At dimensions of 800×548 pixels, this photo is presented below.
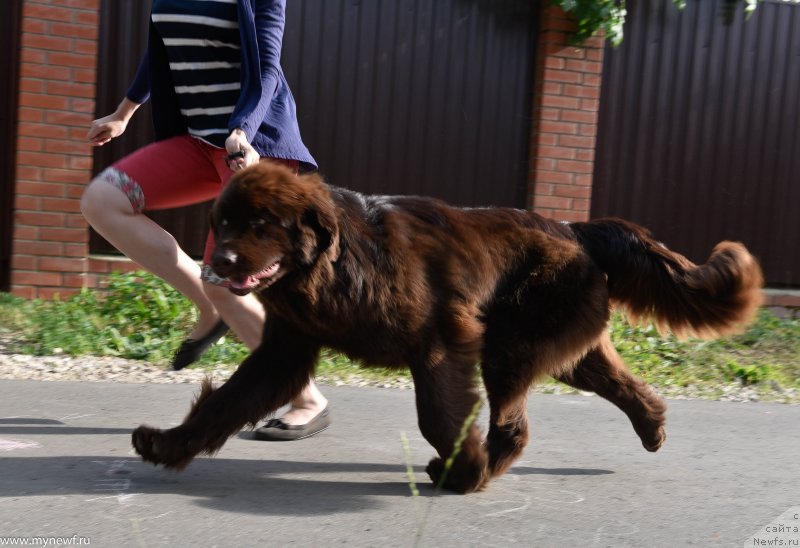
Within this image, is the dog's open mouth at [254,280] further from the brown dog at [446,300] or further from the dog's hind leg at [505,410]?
the dog's hind leg at [505,410]

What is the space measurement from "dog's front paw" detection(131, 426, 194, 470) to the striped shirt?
3.71ft

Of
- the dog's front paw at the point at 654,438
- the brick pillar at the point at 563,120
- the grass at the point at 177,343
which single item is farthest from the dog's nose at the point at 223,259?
the brick pillar at the point at 563,120

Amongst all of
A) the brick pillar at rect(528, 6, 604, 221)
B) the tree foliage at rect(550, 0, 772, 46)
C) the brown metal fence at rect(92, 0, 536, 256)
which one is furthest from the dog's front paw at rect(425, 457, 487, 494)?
the tree foliage at rect(550, 0, 772, 46)

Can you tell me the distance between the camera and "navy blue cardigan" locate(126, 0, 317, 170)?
3377 millimetres

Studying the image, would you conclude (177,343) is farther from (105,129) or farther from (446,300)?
(446,300)

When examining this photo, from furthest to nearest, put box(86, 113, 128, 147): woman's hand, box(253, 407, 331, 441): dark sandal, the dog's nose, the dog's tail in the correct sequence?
box(86, 113, 128, 147): woman's hand, box(253, 407, 331, 441): dark sandal, the dog's tail, the dog's nose

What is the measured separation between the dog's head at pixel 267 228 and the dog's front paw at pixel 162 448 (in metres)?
0.59

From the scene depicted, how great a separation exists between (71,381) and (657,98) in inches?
186

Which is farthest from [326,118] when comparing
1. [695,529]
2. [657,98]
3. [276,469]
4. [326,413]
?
[695,529]

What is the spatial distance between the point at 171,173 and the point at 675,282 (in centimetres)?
193

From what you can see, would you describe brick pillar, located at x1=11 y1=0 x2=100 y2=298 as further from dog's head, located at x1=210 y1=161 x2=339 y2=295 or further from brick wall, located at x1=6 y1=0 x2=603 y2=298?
dog's head, located at x1=210 y1=161 x2=339 y2=295

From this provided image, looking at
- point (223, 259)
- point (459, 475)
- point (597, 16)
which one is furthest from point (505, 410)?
point (597, 16)

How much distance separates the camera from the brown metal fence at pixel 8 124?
588 centimetres

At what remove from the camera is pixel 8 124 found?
5.96m
